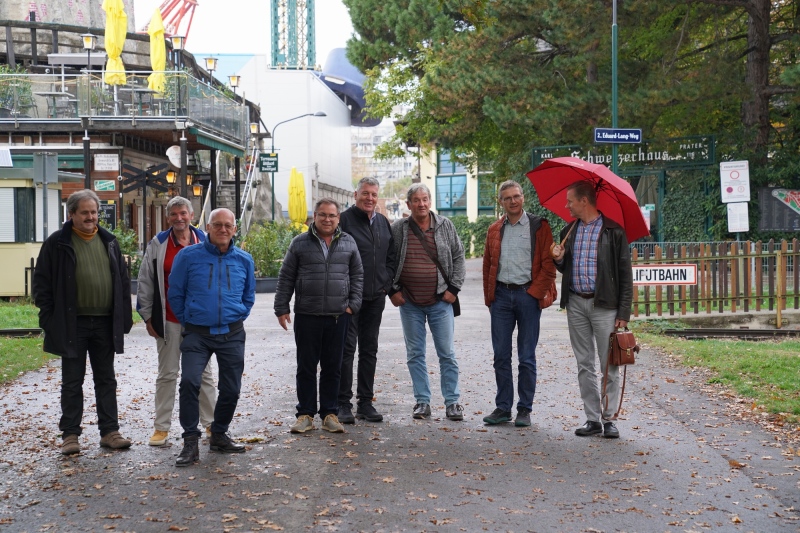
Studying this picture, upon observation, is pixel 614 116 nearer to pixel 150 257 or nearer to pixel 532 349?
pixel 532 349

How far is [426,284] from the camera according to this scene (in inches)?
336

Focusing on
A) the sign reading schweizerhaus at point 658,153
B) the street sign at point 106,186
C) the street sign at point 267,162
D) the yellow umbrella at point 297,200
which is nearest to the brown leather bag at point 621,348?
the sign reading schweizerhaus at point 658,153

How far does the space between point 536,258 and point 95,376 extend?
353cm

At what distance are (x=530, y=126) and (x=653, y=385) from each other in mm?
19240

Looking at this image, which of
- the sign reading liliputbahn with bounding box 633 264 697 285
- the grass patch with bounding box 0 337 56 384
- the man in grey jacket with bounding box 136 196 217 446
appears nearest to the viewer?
the man in grey jacket with bounding box 136 196 217 446

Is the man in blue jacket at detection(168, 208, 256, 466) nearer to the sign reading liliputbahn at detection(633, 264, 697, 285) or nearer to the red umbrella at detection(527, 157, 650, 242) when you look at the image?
the red umbrella at detection(527, 157, 650, 242)

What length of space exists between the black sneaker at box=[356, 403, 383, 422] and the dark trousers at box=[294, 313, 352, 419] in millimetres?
477

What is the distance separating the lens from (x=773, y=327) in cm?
1720

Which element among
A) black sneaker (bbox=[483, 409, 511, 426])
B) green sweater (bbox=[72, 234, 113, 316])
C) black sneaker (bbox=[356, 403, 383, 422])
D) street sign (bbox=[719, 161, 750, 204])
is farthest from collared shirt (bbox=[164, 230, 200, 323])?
street sign (bbox=[719, 161, 750, 204])

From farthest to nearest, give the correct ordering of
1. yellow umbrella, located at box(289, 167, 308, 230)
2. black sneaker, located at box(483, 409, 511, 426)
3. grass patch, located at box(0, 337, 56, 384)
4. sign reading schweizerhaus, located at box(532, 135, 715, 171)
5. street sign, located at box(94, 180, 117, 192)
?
yellow umbrella, located at box(289, 167, 308, 230) < street sign, located at box(94, 180, 117, 192) < sign reading schweizerhaus, located at box(532, 135, 715, 171) < grass patch, located at box(0, 337, 56, 384) < black sneaker, located at box(483, 409, 511, 426)

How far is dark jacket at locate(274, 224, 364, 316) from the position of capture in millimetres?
7852

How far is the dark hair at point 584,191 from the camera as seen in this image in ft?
26.0

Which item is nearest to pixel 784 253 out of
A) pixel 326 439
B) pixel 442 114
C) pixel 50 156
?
pixel 326 439

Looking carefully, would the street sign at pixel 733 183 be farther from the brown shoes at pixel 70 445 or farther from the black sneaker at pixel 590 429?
the brown shoes at pixel 70 445
